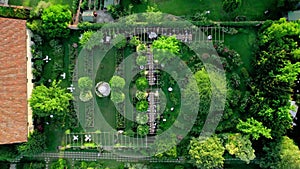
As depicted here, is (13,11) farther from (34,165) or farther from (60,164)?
(60,164)

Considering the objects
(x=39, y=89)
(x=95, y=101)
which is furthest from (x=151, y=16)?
(x=39, y=89)

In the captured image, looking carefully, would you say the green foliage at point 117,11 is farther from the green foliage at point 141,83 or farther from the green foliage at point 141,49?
the green foliage at point 141,83

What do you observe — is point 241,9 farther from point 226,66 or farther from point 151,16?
point 151,16

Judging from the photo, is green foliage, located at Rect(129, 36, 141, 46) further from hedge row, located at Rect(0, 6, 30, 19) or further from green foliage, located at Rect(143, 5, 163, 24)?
hedge row, located at Rect(0, 6, 30, 19)

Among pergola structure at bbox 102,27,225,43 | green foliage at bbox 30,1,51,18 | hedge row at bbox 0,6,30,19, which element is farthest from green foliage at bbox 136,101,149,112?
hedge row at bbox 0,6,30,19

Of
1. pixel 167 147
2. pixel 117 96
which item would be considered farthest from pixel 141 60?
pixel 167 147

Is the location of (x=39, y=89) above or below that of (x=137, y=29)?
below

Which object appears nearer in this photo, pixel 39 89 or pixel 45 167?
pixel 39 89
